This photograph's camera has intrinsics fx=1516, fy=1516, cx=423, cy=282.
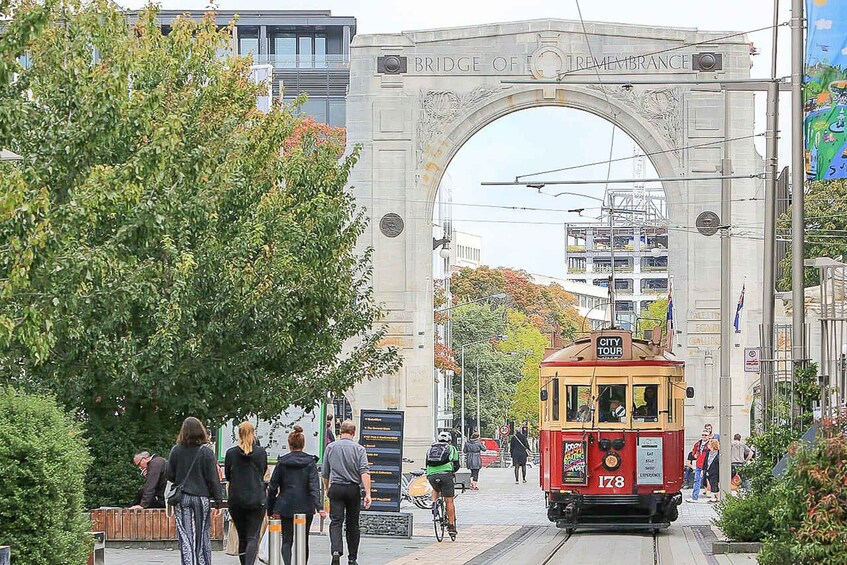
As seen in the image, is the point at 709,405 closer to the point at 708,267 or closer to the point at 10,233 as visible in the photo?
the point at 708,267

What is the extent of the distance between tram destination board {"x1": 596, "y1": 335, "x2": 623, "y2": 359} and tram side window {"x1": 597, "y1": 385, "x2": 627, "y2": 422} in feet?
1.69

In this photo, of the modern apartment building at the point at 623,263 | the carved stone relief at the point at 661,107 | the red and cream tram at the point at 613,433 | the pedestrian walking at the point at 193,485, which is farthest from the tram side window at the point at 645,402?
the modern apartment building at the point at 623,263

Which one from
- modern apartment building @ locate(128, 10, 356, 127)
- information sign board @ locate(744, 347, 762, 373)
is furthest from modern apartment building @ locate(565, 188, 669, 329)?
information sign board @ locate(744, 347, 762, 373)

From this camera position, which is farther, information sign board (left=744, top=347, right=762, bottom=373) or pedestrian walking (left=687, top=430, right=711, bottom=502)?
pedestrian walking (left=687, top=430, right=711, bottom=502)

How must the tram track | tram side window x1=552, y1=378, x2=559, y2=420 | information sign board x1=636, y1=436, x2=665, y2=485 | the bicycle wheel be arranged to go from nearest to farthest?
the tram track < the bicycle wheel < information sign board x1=636, y1=436, x2=665, y2=485 < tram side window x1=552, y1=378, x2=559, y2=420

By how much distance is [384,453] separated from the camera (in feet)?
76.3

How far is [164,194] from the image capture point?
18672 mm

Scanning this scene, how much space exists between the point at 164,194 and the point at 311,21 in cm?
7025

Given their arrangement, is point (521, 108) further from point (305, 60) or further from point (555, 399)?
point (305, 60)

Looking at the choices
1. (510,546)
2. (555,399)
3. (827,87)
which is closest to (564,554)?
(510,546)

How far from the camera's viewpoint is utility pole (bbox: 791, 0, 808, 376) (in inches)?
683

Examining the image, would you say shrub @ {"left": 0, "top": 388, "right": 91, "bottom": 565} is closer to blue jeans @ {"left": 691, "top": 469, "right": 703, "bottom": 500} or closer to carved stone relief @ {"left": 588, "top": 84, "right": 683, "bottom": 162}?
blue jeans @ {"left": 691, "top": 469, "right": 703, "bottom": 500}

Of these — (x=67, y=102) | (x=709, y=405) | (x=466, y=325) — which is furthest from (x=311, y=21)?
(x=67, y=102)

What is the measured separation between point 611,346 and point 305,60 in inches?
2502
